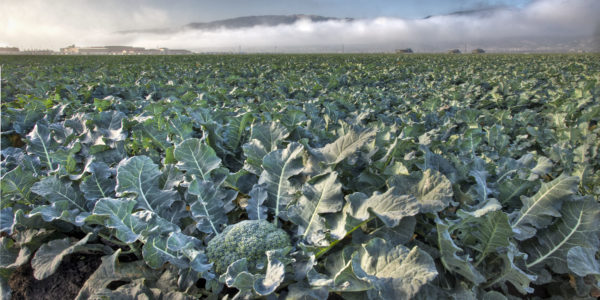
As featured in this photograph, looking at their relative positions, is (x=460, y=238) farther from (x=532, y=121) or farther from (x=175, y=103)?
(x=532, y=121)

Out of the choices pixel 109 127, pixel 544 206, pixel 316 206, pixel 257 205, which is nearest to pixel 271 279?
pixel 316 206

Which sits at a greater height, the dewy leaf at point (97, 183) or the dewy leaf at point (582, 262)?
the dewy leaf at point (97, 183)

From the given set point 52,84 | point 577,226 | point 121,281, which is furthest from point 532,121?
point 52,84

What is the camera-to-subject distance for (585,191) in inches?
85.3

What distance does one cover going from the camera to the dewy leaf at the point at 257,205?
1.67 metres

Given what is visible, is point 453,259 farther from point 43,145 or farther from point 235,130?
point 43,145

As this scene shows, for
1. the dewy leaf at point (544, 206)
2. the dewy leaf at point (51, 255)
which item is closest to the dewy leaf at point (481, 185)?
the dewy leaf at point (544, 206)

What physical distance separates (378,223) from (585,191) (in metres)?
1.64

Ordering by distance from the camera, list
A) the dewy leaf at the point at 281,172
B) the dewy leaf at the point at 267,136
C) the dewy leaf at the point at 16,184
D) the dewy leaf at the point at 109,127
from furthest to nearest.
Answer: the dewy leaf at the point at 109,127 → the dewy leaf at the point at 267,136 → the dewy leaf at the point at 16,184 → the dewy leaf at the point at 281,172

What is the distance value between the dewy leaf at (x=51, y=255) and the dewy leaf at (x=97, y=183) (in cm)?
28

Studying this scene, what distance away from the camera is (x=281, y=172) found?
5.71 feet

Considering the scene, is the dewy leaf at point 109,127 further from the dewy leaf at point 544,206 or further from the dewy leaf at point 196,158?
the dewy leaf at point 544,206

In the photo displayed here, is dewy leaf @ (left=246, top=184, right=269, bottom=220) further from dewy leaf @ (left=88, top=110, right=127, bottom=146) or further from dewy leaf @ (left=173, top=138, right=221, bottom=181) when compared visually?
dewy leaf @ (left=88, top=110, right=127, bottom=146)

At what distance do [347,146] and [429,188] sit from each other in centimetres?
47
